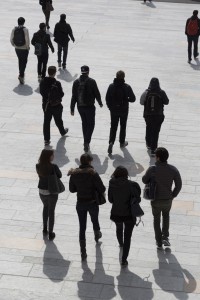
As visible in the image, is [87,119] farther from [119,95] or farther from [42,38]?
[42,38]

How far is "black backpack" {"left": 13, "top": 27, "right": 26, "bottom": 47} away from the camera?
18.3 meters

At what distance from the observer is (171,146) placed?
48.2 feet

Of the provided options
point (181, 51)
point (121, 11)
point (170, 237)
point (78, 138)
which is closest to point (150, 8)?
point (121, 11)

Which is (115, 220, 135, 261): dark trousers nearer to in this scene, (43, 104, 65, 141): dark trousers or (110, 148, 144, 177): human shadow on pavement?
(110, 148, 144, 177): human shadow on pavement

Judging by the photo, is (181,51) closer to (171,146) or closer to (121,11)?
(121,11)

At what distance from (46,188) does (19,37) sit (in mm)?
8930

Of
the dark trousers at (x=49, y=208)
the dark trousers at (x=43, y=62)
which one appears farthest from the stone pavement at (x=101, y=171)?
the dark trousers at (x=43, y=62)

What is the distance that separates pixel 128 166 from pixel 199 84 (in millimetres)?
6547

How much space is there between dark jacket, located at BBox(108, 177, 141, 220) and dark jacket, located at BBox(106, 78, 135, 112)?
14.4 ft

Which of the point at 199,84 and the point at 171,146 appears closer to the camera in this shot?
the point at 171,146

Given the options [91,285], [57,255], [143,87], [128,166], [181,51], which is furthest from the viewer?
[181,51]

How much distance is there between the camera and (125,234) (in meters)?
9.57

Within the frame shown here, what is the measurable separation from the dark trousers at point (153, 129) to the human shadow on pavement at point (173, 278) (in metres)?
3.96

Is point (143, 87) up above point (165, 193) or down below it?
below
